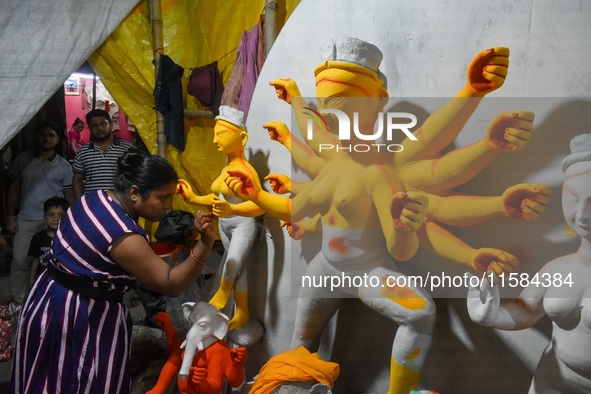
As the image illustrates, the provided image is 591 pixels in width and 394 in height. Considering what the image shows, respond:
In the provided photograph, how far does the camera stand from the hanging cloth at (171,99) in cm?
254

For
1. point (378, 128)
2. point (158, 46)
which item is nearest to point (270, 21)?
point (158, 46)

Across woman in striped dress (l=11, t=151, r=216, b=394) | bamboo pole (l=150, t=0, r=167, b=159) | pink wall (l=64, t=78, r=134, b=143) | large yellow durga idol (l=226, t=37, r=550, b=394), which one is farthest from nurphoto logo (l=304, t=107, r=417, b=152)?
pink wall (l=64, t=78, r=134, b=143)

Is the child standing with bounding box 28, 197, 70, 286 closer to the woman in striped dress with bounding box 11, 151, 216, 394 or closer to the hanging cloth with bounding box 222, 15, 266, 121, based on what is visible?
the woman in striped dress with bounding box 11, 151, 216, 394

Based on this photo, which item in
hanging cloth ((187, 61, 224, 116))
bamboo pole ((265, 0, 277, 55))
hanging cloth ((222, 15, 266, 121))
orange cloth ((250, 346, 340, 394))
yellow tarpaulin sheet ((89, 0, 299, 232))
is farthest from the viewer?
hanging cloth ((187, 61, 224, 116))

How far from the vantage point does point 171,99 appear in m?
2.60

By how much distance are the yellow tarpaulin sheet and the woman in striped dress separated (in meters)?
1.29

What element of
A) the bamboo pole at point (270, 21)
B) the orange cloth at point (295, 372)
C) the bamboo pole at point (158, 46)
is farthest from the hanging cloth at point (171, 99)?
the orange cloth at point (295, 372)

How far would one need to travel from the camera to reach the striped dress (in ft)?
4.38

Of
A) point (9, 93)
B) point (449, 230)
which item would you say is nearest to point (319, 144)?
point (449, 230)

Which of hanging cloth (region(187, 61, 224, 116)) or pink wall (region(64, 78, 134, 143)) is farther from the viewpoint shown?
hanging cloth (region(187, 61, 224, 116))

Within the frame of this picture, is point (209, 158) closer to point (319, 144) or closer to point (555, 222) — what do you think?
Answer: point (319, 144)

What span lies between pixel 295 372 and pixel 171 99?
174cm

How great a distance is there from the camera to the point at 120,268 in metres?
1.36

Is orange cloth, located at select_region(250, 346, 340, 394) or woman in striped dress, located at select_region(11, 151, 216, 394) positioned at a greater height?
woman in striped dress, located at select_region(11, 151, 216, 394)
